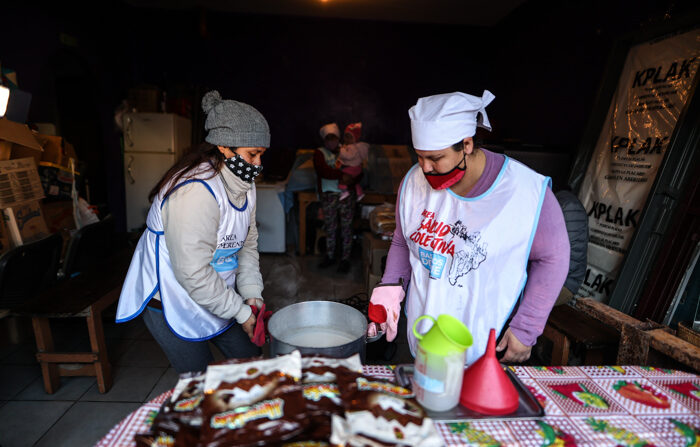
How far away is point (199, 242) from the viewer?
142cm

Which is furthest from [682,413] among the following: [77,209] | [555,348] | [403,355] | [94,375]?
[77,209]

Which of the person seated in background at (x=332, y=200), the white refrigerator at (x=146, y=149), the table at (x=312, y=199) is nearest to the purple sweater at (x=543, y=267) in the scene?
the person seated in background at (x=332, y=200)

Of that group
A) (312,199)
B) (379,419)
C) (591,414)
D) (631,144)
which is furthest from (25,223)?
(631,144)

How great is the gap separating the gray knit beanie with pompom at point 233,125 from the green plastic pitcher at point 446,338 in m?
0.98

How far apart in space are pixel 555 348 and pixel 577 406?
51.9 inches

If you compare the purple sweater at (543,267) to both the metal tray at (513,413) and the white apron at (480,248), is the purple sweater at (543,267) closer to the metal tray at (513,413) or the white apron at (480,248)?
the white apron at (480,248)

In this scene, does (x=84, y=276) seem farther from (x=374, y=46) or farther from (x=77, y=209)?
(x=374, y=46)

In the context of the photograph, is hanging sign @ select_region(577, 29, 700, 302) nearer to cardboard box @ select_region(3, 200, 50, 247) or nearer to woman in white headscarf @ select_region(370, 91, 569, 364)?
woman in white headscarf @ select_region(370, 91, 569, 364)

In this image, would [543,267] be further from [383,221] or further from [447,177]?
[383,221]

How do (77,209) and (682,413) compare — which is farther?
(77,209)

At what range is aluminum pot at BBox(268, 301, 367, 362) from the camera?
135cm

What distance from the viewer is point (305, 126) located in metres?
6.83

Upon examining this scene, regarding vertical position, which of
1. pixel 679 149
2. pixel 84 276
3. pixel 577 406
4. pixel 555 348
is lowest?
pixel 84 276

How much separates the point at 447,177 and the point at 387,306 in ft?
1.79
